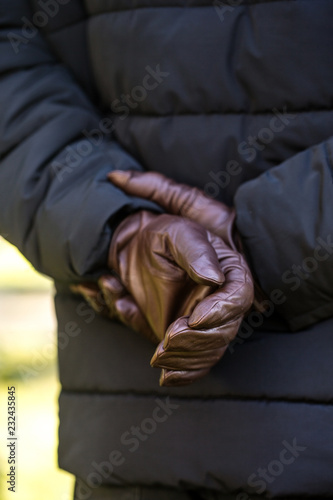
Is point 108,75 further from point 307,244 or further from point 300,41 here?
point 307,244

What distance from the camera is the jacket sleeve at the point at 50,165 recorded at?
0.96 m

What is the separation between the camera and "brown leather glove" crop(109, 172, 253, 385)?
0.76 m

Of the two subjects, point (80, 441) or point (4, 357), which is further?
point (4, 357)

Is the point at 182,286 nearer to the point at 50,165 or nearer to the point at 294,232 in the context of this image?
the point at 294,232

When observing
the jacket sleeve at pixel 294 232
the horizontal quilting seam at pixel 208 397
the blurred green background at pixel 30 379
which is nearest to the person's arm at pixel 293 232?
the jacket sleeve at pixel 294 232

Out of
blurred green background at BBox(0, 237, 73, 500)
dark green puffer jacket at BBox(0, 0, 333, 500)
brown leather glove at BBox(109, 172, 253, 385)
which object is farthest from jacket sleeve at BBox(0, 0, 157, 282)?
blurred green background at BBox(0, 237, 73, 500)

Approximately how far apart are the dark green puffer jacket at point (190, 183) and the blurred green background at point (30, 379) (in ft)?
2.08

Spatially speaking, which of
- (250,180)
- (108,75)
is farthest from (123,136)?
(250,180)

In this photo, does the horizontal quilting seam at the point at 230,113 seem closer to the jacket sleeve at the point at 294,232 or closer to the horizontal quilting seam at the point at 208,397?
the jacket sleeve at the point at 294,232

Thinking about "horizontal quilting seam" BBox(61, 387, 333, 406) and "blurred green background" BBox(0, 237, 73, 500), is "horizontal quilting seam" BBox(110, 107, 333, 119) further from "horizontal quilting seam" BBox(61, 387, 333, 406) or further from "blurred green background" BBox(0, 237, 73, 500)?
"blurred green background" BBox(0, 237, 73, 500)

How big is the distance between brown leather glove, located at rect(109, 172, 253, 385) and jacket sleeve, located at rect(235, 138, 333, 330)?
4 centimetres

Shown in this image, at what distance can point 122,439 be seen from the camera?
96 cm

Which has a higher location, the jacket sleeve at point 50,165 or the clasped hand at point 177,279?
the jacket sleeve at point 50,165

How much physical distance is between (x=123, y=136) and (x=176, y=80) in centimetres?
15
